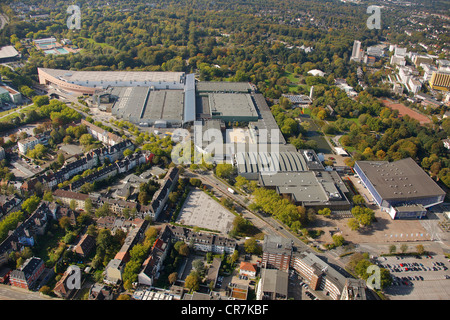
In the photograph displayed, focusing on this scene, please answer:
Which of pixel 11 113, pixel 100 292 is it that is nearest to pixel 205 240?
pixel 100 292

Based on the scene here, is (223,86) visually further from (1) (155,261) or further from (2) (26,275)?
(2) (26,275)

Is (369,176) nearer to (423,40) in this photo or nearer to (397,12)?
(423,40)

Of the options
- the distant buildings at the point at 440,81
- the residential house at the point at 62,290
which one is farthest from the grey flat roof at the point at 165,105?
the distant buildings at the point at 440,81

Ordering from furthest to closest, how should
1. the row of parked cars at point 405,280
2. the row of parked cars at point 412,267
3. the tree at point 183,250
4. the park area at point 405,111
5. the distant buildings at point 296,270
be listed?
the park area at point 405,111 < the row of parked cars at point 412,267 < the tree at point 183,250 < the row of parked cars at point 405,280 < the distant buildings at point 296,270

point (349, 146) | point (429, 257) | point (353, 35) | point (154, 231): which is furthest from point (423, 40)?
point (154, 231)

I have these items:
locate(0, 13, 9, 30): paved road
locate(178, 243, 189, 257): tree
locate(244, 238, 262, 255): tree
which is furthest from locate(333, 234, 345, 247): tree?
locate(0, 13, 9, 30): paved road

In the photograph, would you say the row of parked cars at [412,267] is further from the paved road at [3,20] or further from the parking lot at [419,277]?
the paved road at [3,20]

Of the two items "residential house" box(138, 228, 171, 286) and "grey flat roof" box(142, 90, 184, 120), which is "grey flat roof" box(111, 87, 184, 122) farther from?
"residential house" box(138, 228, 171, 286)
